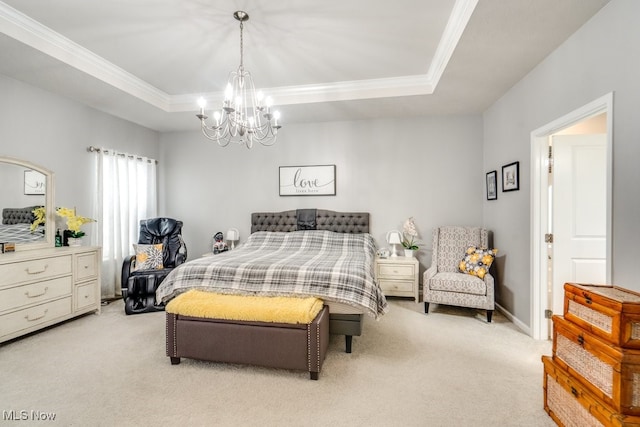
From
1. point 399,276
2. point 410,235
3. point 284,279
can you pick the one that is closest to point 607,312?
point 284,279

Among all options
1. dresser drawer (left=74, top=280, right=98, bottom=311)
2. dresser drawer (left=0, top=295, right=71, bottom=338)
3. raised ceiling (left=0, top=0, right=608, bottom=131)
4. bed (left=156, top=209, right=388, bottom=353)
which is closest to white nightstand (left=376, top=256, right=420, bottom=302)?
bed (left=156, top=209, right=388, bottom=353)

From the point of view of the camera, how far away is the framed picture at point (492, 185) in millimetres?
4023

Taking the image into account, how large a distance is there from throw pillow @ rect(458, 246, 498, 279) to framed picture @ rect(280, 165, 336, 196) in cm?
212

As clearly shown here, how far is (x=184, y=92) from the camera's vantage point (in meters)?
4.26

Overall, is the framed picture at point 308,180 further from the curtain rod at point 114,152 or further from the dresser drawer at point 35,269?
the dresser drawer at point 35,269

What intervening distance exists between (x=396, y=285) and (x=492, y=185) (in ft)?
6.09

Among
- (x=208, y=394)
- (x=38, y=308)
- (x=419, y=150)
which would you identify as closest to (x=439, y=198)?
(x=419, y=150)

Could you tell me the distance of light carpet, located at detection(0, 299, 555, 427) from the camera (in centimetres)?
193

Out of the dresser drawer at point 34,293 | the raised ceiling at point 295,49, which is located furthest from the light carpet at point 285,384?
the raised ceiling at point 295,49

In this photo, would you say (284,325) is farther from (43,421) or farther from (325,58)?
(325,58)

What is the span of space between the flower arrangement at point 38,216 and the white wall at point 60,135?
11.2 inches

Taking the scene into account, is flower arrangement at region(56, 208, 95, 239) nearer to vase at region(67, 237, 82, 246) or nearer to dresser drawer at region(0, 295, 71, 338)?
vase at region(67, 237, 82, 246)

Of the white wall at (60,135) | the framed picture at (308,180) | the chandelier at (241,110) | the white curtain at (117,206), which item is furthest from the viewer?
the framed picture at (308,180)

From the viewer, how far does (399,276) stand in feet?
14.2
